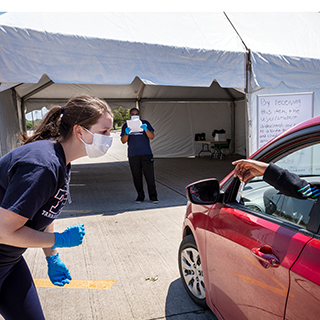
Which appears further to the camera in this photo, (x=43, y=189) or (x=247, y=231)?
(x=247, y=231)

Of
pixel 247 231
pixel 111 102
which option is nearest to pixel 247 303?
pixel 247 231

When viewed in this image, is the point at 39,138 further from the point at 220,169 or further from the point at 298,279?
the point at 220,169

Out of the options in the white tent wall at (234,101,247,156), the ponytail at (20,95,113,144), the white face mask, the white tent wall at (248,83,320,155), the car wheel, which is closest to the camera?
the ponytail at (20,95,113,144)

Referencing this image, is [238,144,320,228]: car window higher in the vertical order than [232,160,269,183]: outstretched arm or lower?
lower

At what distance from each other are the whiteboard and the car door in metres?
5.11

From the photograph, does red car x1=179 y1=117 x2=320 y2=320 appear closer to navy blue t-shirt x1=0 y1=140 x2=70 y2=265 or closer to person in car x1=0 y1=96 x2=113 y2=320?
person in car x1=0 y1=96 x2=113 y2=320

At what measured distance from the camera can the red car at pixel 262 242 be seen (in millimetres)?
1338

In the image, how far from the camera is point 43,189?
137 cm

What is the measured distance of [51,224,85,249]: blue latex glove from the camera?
5.38 ft

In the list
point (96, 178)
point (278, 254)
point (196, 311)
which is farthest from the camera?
point (96, 178)

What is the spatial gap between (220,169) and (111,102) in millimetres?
7375

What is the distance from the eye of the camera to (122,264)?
12.1 ft

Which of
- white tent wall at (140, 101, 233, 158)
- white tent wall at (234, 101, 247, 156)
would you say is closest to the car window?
white tent wall at (140, 101, 233, 158)

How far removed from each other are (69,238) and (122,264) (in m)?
2.19
